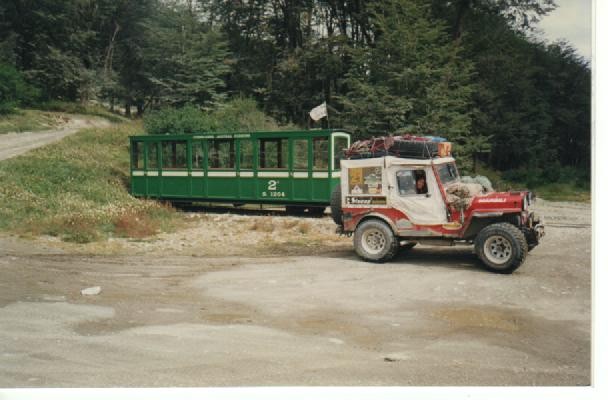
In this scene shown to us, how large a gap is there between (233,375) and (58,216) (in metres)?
8.96

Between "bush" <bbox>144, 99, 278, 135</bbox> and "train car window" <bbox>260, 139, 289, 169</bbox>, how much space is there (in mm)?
5745

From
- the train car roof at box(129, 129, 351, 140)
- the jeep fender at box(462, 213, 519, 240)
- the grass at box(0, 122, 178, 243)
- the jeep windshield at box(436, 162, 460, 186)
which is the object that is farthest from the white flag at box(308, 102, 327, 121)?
the jeep fender at box(462, 213, 519, 240)

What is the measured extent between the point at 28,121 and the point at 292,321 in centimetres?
1039

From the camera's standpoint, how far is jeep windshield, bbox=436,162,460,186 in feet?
30.8

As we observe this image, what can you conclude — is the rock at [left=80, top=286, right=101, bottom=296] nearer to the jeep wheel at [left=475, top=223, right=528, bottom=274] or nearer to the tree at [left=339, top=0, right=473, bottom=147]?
the jeep wheel at [left=475, top=223, right=528, bottom=274]

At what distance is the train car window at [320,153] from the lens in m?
15.4

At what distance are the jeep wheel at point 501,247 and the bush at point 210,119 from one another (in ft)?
47.9

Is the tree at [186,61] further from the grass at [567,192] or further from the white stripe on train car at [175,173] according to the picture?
the grass at [567,192]

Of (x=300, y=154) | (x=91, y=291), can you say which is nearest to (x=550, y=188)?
(x=300, y=154)

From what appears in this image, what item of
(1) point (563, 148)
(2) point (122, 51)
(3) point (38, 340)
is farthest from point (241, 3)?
(3) point (38, 340)

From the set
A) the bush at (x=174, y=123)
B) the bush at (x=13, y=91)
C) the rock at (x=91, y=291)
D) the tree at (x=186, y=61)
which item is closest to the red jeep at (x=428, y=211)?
the rock at (x=91, y=291)
